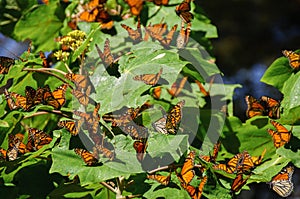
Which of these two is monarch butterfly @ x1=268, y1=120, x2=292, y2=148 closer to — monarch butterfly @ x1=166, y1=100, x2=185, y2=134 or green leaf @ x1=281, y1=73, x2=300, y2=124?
green leaf @ x1=281, y1=73, x2=300, y2=124

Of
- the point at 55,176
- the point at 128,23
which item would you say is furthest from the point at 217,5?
the point at 55,176

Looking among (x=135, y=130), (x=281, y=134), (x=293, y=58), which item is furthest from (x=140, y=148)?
(x=293, y=58)

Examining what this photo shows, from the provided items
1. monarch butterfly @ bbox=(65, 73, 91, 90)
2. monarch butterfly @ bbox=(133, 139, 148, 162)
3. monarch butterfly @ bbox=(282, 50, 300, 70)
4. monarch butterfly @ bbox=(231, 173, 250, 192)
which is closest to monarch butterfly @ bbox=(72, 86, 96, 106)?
monarch butterfly @ bbox=(65, 73, 91, 90)

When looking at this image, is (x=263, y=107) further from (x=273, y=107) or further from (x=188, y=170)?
(x=188, y=170)

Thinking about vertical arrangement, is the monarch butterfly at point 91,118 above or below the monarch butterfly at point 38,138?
above

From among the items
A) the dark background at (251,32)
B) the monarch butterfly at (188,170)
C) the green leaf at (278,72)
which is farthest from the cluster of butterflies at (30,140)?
the dark background at (251,32)

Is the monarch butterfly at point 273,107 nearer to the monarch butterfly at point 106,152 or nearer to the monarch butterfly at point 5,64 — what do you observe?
the monarch butterfly at point 106,152
